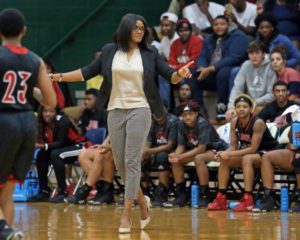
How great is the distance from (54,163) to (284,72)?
335cm

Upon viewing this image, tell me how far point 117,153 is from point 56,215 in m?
2.34

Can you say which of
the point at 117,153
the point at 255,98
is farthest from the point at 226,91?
the point at 117,153

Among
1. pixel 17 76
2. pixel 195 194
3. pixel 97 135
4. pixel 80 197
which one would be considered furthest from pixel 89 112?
pixel 17 76

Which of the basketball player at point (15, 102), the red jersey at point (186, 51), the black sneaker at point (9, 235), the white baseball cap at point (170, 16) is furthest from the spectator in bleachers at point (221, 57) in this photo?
the black sneaker at point (9, 235)

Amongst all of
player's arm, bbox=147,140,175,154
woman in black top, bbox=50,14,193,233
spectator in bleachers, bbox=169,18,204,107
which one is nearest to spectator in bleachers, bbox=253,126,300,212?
player's arm, bbox=147,140,175,154

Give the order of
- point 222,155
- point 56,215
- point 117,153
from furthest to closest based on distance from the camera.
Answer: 1. point 222,155
2. point 56,215
3. point 117,153

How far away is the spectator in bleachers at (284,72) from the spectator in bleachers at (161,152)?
1516 mm

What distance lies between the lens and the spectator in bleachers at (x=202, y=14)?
15984 millimetres

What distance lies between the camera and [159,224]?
10.2m

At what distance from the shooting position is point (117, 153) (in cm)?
928

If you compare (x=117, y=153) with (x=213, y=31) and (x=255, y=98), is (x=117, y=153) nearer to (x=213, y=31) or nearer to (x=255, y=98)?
(x=255, y=98)

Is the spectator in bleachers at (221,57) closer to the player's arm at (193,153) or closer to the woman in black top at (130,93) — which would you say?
the player's arm at (193,153)

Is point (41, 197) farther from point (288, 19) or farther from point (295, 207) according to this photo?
point (288, 19)

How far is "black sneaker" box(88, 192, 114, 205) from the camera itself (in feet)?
42.8
